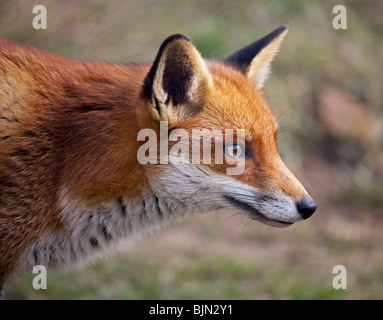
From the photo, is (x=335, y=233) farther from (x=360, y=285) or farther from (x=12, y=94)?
(x=12, y=94)

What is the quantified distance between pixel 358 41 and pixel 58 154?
8.70m

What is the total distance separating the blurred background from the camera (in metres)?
6.94

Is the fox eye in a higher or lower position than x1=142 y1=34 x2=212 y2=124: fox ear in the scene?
lower

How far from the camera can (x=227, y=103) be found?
14.6 feet

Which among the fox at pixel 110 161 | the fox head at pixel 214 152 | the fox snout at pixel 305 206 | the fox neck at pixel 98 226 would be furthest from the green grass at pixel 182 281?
the fox snout at pixel 305 206

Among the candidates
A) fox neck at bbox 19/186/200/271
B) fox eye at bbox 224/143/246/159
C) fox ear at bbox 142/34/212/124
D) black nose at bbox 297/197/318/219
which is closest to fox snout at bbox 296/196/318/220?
black nose at bbox 297/197/318/219

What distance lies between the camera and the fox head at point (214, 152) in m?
4.18

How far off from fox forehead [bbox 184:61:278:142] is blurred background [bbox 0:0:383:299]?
2323mm

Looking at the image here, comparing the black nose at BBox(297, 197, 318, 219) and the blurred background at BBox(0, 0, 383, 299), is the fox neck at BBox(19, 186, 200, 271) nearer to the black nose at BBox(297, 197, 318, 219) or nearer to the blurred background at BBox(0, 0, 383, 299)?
the black nose at BBox(297, 197, 318, 219)

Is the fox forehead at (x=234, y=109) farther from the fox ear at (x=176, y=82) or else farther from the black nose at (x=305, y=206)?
the black nose at (x=305, y=206)

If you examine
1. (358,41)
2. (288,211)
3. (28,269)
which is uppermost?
(358,41)

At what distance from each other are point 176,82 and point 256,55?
115cm
